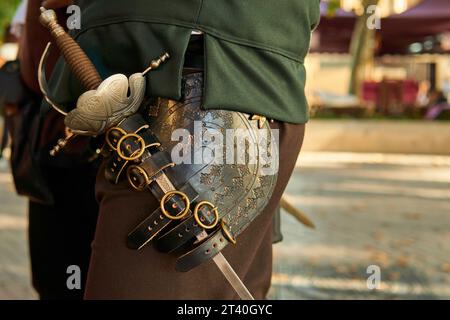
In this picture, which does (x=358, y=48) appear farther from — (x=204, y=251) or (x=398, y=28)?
(x=204, y=251)

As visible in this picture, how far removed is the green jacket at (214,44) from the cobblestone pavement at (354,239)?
2459 mm

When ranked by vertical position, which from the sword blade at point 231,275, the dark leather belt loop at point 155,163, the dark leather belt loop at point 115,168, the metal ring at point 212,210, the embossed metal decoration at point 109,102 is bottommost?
the sword blade at point 231,275

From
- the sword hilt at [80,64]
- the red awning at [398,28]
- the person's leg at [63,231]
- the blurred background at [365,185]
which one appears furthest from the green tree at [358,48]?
the sword hilt at [80,64]

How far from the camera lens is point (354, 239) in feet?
20.7

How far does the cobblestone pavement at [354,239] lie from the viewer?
4.81 metres

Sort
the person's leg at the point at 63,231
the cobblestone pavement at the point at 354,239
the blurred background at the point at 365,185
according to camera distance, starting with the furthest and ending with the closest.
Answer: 1. the blurred background at the point at 365,185
2. the cobblestone pavement at the point at 354,239
3. the person's leg at the point at 63,231

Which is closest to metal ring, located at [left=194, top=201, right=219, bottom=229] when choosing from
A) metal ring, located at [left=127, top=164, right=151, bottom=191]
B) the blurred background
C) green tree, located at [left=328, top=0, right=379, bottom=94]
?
metal ring, located at [left=127, top=164, right=151, bottom=191]

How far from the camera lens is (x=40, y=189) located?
9.29 ft

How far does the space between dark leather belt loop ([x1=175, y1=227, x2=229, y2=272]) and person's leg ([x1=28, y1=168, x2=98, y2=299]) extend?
1.05 metres

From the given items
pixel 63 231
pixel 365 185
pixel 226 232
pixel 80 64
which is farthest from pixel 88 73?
pixel 365 185

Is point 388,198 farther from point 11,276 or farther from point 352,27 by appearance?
point 352,27

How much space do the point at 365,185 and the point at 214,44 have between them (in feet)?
25.7

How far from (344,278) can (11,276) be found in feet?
5.97

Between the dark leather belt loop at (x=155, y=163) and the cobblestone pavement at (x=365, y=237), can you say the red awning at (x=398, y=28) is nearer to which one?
the cobblestone pavement at (x=365, y=237)
